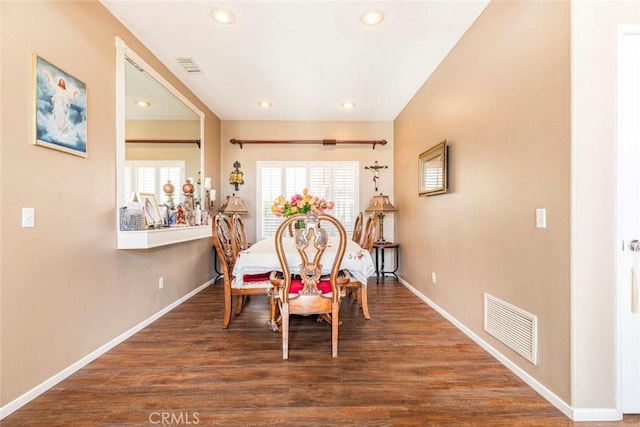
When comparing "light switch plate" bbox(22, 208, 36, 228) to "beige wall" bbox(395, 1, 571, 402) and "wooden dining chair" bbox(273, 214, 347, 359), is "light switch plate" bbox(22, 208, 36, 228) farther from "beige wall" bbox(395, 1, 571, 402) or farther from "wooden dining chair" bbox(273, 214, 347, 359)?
"beige wall" bbox(395, 1, 571, 402)

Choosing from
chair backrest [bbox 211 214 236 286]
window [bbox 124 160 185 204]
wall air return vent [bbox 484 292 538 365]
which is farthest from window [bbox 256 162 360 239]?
wall air return vent [bbox 484 292 538 365]

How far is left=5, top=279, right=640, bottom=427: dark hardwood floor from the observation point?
4.99 ft

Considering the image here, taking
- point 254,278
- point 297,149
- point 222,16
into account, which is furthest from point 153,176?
point 297,149

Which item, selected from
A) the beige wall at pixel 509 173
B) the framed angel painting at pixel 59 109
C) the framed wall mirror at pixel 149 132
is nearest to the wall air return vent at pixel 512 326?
the beige wall at pixel 509 173

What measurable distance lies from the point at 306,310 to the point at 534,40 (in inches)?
93.9

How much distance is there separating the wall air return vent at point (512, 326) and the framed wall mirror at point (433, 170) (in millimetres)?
1225

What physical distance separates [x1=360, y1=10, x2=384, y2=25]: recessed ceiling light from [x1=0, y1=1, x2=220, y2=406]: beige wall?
2102mm

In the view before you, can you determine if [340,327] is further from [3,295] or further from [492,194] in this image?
[3,295]

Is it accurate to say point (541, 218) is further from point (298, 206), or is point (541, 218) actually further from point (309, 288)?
point (298, 206)

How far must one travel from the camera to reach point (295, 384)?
70.9 inches

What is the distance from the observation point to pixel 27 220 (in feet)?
5.31

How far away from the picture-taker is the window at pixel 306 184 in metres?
4.92

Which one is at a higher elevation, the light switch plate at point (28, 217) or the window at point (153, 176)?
the window at point (153, 176)

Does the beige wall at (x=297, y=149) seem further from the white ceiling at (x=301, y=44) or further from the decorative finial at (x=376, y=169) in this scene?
the white ceiling at (x=301, y=44)
